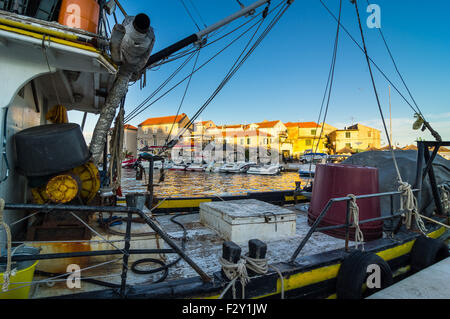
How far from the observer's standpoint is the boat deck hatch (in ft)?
14.2

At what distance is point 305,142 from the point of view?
7119 centimetres

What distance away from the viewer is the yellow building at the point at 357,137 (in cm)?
6619

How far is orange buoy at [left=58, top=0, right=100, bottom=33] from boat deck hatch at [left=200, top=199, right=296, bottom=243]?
3696mm

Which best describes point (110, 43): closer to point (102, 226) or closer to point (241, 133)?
point (102, 226)

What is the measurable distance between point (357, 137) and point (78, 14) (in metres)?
74.0

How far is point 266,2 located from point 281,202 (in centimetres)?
644

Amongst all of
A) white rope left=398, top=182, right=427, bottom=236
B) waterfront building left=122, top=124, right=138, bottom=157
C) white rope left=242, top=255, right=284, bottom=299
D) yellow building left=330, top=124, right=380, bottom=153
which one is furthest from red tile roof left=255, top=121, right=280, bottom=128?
white rope left=242, top=255, right=284, bottom=299

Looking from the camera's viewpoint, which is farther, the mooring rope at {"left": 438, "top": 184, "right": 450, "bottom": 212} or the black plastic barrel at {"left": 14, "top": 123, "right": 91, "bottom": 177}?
the mooring rope at {"left": 438, "top": 184, "right": 450, "bottom": 212}

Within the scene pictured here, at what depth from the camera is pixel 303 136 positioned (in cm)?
7200

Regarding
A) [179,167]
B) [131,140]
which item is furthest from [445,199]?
[131,140]

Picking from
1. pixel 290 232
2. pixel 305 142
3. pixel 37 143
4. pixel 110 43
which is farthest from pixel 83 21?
pixel 305 142

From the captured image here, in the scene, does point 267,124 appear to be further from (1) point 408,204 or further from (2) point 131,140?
(1) point 408,204

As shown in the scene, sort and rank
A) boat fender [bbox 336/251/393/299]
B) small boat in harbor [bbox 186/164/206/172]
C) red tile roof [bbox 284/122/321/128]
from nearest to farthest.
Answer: boat fender [bbox 336/251/393/299], small boat in harbor [bbox 186/164/206/172], red tile roof [bbox 284/122/321/128]

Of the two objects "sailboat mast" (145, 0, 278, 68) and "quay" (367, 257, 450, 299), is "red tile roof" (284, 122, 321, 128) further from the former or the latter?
"quay" (367, 257, 450, 299)
